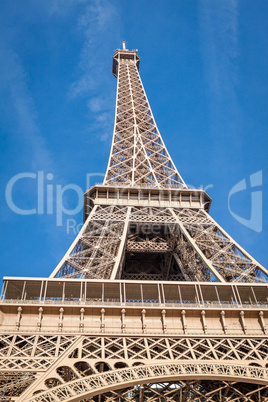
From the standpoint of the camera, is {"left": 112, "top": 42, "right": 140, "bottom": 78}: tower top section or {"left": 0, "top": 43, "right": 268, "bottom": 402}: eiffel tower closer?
{"left": 0, "top": 43, "right": 268, "bottom": 402}: eiffel tower

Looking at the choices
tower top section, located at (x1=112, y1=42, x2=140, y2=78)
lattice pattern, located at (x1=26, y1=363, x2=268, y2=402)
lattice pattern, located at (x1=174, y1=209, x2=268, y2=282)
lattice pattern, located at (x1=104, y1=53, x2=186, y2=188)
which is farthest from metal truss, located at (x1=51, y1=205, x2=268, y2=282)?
tower top section, located at (x1=112, y1=42, x2=140, y2=78)

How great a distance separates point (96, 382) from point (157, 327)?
5125 millimetres

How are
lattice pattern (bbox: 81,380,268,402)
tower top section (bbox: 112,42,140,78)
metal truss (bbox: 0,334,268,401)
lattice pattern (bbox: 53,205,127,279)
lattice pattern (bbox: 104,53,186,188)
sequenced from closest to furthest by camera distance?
metal truss (bbox: 0,334,268,401) → lattice pattern (bbox: 81,380,268,402) → lattice pattern (bbox: 53,205,127,279) → lattice pattern (bbox: 104,53,186,188) → tower top section (bbox: 112,42,140,78)

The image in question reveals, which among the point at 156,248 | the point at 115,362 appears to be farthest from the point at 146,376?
the point at 156,248

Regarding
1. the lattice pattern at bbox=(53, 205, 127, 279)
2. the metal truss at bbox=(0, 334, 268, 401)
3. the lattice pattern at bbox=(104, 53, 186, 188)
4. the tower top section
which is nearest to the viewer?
the metal truss at bbox=(0, 334, 268, 401)

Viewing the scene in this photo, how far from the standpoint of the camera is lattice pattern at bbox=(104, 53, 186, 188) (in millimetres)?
41344

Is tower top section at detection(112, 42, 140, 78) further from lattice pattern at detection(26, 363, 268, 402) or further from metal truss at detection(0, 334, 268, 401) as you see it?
lattice pattern at detection(26, 363, 268, 402)

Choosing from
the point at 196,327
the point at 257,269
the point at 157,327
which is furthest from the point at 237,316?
the point at 257,269

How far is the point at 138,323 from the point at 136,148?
87.8 feet

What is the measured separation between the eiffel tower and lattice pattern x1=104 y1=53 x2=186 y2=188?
20.6 ft

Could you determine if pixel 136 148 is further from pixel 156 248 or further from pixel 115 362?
pixel 115 362

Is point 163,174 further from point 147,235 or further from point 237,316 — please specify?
point 237,316

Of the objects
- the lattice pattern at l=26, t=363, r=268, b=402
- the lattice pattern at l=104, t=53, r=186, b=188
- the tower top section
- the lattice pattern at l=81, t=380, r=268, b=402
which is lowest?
the lattice pattern at l=26, t=363, r=268, b=402

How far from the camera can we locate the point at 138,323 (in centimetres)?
2178
